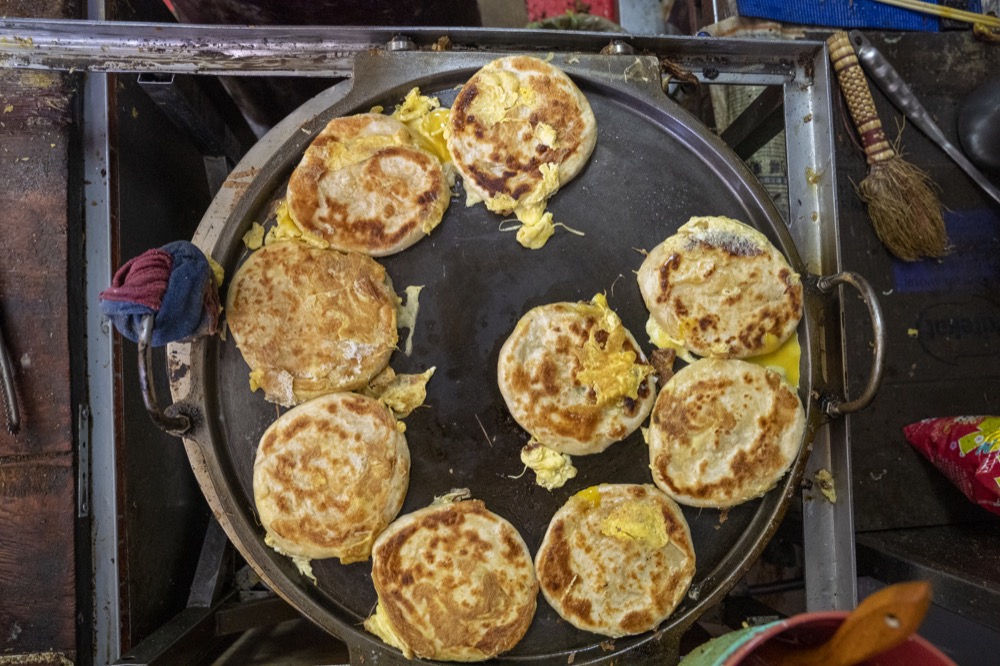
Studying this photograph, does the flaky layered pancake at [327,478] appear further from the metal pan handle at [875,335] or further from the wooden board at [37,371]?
the metal pan handle at [875,335]

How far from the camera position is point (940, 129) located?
9.45 ft

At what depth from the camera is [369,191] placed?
185cm

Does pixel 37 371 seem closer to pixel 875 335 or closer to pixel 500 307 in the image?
pixel 500 307

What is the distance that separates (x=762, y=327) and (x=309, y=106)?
166cm

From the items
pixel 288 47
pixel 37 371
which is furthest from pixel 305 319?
pixel 37 371

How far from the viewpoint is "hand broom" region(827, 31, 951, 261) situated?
2627 millimetres

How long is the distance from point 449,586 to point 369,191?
124cm

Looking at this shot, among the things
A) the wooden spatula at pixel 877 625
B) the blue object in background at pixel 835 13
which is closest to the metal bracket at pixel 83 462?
the wooden spatula at pixel 877 625

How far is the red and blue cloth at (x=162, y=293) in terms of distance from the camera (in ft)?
4.82

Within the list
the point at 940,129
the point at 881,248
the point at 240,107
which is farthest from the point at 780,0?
the point at 240,107

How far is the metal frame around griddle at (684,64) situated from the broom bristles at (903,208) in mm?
973

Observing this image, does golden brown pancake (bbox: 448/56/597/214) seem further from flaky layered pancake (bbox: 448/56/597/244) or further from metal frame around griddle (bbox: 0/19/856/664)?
metal frame around griddle (bbox: 0/19/856/664)

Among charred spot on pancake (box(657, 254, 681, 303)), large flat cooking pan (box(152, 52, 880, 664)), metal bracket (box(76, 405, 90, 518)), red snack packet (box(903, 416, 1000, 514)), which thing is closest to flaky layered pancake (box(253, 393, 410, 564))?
large flat cooking pan (box(152, 52, 880, 664))

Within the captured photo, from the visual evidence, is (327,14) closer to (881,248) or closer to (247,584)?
(247,584)
